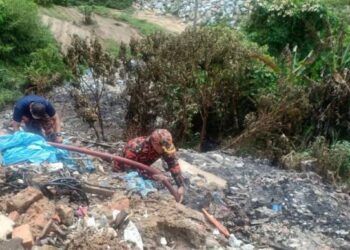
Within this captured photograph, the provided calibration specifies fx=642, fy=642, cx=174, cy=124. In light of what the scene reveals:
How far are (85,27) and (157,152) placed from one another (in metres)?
13.8

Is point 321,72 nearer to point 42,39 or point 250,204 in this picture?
point 250,204

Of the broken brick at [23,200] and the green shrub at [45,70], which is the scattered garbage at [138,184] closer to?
the broken brick at [23,200]

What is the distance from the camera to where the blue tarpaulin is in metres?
6.11

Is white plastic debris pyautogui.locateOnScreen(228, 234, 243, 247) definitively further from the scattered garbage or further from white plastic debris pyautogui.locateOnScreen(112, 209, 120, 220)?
white plastic debris pyautogui.locateOnScreen(112, 209, 120, 220)

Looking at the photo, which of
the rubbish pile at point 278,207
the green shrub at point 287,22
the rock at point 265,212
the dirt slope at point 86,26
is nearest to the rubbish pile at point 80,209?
the rubbish pile at point 278,207

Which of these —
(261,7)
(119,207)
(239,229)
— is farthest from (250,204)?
(261,7)

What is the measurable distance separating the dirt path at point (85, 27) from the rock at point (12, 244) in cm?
1365

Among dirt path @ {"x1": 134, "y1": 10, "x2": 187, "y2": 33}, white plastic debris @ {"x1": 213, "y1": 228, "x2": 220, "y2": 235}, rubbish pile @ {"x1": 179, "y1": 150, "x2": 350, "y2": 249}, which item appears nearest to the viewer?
white plastic debris @ {"x1": 213, "y1": 228, "x2": 220, "y2": 235}

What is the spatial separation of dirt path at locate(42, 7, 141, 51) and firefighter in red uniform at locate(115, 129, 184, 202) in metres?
11.7

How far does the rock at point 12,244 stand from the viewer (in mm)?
4289

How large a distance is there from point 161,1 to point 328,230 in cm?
1800

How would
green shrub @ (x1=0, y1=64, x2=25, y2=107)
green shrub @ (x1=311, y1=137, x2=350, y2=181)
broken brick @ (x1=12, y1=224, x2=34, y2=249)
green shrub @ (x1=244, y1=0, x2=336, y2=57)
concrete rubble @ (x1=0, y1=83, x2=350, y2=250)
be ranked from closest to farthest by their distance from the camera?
broken brick @ (x1=12, y1=224, x2=34, y2=249) < concrete rubble @ (x1=0, y1=83, x2=350, y2=250) < green shrub @ (x1=311, y1=137, x2=350, y2=181) < green shrub @ (x1=0, y1=64, x2=25, y2=107) < green shrub @ (x1=244, y1=0, x2=336, y2=57)

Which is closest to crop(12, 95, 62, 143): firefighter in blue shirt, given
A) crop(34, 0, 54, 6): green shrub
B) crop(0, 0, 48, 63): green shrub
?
crop(0, 0, 48, 63): green shrub

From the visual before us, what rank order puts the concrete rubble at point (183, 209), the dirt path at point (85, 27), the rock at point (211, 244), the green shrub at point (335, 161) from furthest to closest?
the dirt path at point (85, 27), the green shrub at point (335, 161), the rock at point (211, 244), the concrete rubble at point (183, 209)
